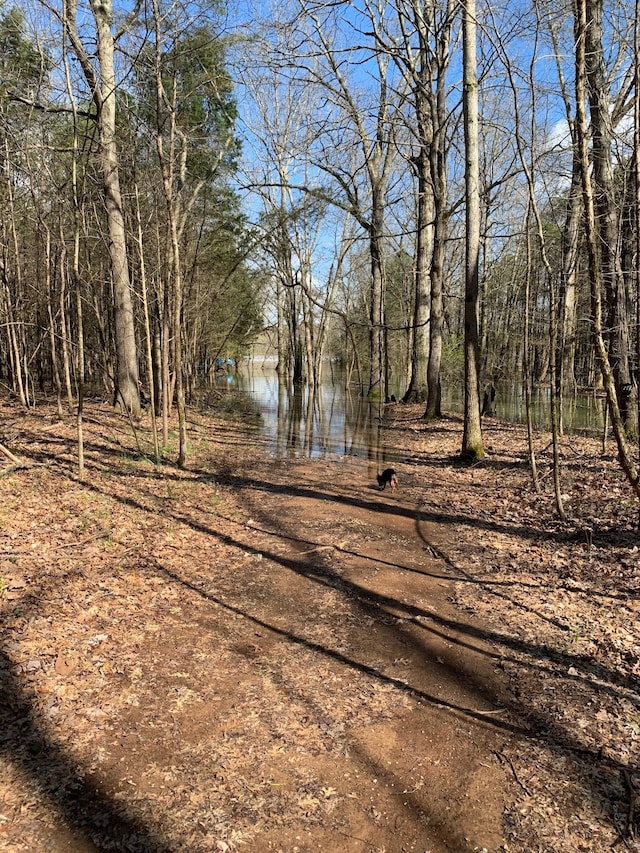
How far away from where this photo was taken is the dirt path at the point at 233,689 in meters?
2.68

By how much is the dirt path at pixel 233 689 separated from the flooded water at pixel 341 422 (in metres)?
6.05

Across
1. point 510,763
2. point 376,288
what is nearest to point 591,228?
point 510,763

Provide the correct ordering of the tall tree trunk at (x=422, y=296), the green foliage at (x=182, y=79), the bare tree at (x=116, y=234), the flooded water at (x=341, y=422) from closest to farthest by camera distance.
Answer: the green foliage at (x=182, y=79)
the bare tree at (x=116, y=234)
the flooded water at (x=341, y=422)
the tall tree trunk at (x=422, y=296)

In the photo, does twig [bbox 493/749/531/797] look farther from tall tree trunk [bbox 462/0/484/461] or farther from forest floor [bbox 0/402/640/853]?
tall tree trunk [bbox 462/0/484/461]

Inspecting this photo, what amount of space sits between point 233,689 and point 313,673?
2.03 feet

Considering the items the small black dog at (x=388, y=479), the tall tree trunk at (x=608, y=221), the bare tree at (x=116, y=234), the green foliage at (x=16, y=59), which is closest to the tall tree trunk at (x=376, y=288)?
the bare tree at (x=116, y=234)

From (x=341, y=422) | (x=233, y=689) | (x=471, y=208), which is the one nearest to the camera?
(x=233, y=689)

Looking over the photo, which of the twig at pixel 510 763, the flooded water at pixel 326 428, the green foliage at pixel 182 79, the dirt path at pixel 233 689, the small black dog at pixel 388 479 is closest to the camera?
the dirt path at pixel 233 689

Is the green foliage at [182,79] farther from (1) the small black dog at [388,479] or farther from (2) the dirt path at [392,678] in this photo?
(2) the dirt path at [392,678]

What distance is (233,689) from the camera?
3.75 m

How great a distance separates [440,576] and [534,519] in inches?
91.9

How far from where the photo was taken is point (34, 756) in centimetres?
300

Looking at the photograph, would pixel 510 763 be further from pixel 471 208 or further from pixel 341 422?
pixel 341 422

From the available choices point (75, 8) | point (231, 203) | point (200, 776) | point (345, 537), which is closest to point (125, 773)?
point (200, 776)
